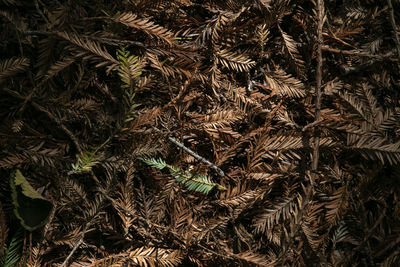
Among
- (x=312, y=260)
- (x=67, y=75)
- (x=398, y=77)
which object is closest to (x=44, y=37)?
(x=67, y=75)

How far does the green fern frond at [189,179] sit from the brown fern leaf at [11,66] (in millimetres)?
474

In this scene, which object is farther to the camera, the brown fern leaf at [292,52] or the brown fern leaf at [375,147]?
the brown fern leaf at [292,52]

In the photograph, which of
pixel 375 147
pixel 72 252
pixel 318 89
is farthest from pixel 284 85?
pixel 72 252

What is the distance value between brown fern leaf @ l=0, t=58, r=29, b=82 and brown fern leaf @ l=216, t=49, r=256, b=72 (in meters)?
0.62

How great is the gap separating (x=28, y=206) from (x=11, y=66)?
0.43 metres

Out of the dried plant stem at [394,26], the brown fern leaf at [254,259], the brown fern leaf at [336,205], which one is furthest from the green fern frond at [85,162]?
the dried plant stem at [394,26]

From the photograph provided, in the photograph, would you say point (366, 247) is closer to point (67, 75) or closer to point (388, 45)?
point (388, 45)

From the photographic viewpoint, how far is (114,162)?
1134 millimetres

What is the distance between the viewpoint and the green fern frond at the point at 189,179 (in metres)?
1.12

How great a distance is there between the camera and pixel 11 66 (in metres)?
1.09

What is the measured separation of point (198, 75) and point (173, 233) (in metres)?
0.52

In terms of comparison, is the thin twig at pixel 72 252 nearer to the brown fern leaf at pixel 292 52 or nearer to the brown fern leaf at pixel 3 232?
the brown fern leaf at pixel 3 232

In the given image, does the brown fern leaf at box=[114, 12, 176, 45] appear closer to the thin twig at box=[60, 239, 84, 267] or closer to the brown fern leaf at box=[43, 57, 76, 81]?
the brown fern leaf at box=[43, 57, 76, 81]

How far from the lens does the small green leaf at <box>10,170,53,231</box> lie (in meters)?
1.06
